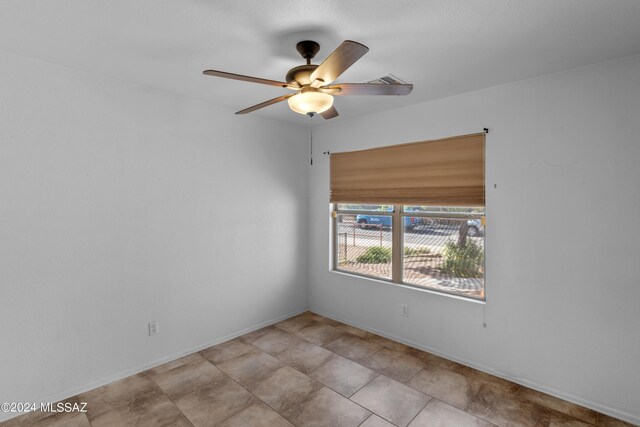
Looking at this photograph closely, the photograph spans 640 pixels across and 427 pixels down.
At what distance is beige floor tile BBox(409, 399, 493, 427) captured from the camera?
7.33ft

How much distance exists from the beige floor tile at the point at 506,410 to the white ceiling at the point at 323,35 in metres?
2.55

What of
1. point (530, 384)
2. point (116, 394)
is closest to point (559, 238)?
point (530, 384)

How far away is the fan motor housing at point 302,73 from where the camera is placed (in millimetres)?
1919

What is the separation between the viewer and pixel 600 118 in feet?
7.79

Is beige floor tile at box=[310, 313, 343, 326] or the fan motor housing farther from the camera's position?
beige floor tile at box=[310, 313, 343, 326]

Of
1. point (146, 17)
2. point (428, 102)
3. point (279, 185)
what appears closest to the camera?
point (146, 17)

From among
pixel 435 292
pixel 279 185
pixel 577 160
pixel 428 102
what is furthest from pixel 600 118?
pixel 279 185

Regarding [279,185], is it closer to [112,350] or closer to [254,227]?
[254,227]

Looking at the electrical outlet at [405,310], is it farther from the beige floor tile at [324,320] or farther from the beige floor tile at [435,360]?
the beige floor tile at [324,320]

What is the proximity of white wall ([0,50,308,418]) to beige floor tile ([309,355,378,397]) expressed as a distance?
1.21 m

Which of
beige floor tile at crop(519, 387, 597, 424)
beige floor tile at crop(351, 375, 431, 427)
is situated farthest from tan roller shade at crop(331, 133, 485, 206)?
beige floor tile at crop(351, 375, 431, 427)

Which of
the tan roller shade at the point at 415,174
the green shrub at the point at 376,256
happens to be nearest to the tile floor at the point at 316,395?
the green shrub at the point at 376,256

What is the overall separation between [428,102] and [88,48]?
2862 millimetres

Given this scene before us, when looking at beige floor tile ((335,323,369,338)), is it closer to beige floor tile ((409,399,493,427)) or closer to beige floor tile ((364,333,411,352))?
beige floor tile ((364,333,411,352))
